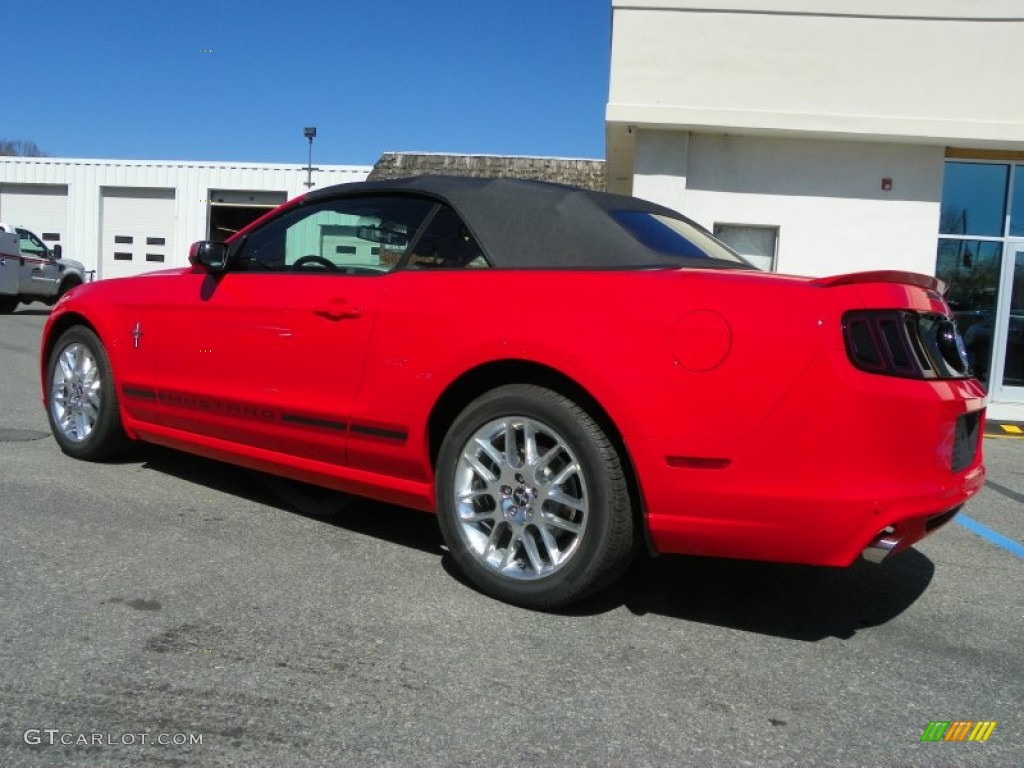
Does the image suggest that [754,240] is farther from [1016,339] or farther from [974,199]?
[1016,339]

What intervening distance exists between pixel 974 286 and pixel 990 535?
655cm

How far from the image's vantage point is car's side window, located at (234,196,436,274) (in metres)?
3.92

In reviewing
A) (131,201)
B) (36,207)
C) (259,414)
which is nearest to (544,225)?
(259,414)

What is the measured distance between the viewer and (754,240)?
35.2 ft

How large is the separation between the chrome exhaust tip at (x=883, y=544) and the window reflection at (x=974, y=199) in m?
8.74

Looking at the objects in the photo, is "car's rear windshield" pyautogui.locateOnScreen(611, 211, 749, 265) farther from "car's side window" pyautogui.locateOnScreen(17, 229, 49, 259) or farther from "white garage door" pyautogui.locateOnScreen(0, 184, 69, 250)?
"white garage door" pyautogui.locateOnScreen(0, 184, 69, 250)

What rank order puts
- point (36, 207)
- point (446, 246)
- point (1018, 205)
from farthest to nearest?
1. point (36, 207)
2. point (1018, 205)
3. point (446, 246)

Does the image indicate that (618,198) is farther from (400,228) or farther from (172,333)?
(172,333)

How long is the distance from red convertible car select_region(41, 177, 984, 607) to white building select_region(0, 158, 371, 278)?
2861 cm

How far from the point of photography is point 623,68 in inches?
405

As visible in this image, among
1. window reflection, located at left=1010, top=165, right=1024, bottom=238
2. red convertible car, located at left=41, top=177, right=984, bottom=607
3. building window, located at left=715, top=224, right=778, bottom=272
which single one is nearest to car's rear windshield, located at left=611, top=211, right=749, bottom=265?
red convertible car, located at left=41, top=177, right=984, bottom=607

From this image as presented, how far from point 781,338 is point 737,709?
1123mm

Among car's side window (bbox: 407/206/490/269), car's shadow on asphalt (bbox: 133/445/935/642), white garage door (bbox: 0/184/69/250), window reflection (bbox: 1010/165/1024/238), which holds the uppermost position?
white garage door (bbox: 0/184/69/250)

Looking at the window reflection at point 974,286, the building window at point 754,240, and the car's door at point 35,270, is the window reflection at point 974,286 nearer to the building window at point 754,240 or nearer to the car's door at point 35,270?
the building window at point 754,240
